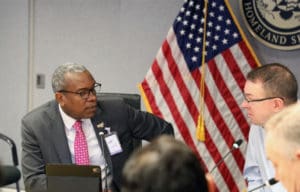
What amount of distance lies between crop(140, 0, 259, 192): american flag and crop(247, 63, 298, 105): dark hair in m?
1.26

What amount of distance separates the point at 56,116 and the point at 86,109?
0.58 ft

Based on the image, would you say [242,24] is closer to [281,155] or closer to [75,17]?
[75,17]

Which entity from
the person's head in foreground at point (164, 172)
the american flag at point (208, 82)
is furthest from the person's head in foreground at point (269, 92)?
the person's head in foreground at point (164, 172)

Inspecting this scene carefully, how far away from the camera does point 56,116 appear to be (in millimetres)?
2578

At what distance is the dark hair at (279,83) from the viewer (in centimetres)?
228

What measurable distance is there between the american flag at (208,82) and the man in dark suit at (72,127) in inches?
42.0

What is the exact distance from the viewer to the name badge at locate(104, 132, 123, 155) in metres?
2.51

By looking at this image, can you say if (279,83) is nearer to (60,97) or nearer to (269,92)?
(269,92)

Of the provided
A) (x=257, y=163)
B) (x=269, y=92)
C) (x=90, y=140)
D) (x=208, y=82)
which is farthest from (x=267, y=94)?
(x=208, y=82)

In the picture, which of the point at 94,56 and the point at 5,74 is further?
the point at 5,74

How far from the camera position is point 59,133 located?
251cm

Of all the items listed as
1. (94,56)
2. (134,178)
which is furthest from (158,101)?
(134,178)

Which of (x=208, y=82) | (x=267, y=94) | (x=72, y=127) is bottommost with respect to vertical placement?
(x=72, y=127)

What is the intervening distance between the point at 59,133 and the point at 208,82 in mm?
1515
